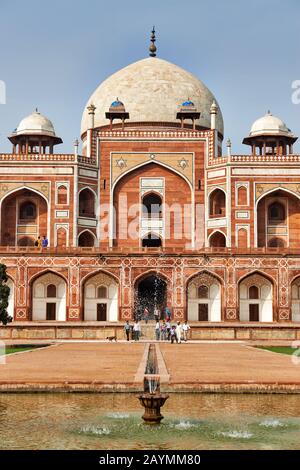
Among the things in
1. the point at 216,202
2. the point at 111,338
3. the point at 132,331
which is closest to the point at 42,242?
the point at 216,202

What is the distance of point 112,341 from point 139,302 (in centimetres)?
821

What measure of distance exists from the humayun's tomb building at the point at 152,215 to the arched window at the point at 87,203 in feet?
0.19

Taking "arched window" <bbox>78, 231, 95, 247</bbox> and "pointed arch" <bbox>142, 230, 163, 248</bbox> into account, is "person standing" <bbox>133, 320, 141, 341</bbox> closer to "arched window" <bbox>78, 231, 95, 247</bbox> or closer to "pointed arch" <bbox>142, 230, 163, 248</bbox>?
"arched window" <bbox>78, 231, 95, 247</bbox>

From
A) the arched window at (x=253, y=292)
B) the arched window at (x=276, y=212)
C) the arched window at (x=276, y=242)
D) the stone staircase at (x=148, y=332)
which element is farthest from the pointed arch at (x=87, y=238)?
the stone staircase at (x=148, y=332)

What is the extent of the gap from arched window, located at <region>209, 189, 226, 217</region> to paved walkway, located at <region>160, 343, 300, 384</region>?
16.2 metres

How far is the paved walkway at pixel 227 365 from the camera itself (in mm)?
12645

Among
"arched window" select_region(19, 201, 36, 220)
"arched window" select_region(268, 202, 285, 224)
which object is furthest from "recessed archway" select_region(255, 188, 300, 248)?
"arched window" select_region(19, 201, 36, 220)

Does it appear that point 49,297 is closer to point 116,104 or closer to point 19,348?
point 19,348

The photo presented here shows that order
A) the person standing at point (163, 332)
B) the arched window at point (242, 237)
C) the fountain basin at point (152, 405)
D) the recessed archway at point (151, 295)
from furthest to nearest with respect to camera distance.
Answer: the arched window at point (242, 237) < the recessed archway at point (151, 295) < the person standing at point (163, 332) < the fountain basin at point (152, 405)

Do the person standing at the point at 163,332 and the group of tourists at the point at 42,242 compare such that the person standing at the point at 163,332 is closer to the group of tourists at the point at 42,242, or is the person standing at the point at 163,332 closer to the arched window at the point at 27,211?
the group of tourists at the point at 42,242

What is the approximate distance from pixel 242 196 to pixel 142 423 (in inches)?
1098

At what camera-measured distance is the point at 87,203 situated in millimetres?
37469

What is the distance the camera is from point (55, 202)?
36375mm
